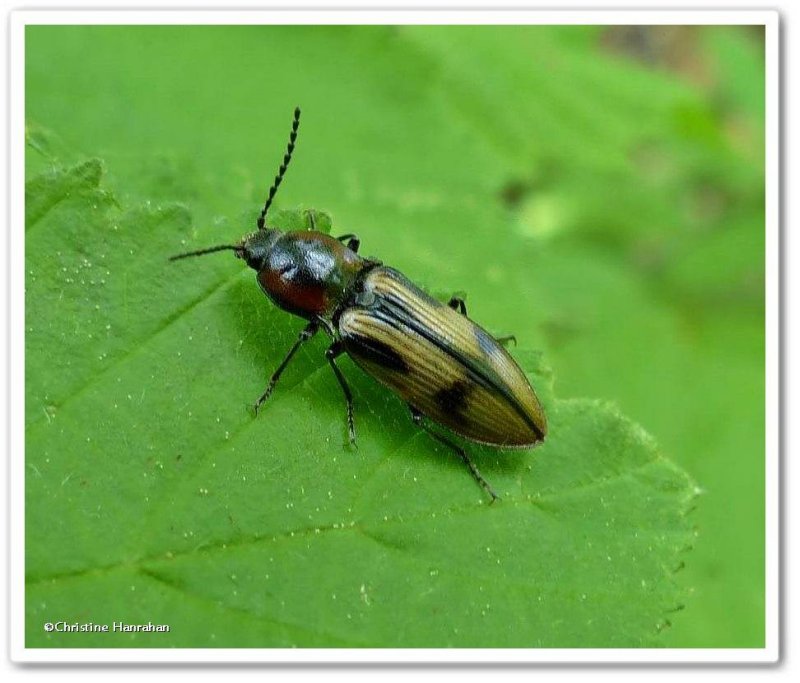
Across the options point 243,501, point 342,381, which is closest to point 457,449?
point 342,381

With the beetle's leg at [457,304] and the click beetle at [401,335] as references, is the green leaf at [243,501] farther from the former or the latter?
the beetle's leg at [457,304]

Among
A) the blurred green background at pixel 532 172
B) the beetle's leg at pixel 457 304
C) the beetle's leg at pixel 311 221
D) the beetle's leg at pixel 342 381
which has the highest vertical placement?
the blurred green background at pixel 532 172

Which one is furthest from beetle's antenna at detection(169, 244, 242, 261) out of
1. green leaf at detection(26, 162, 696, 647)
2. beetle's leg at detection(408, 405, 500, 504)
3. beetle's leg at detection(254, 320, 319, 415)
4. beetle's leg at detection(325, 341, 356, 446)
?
beetle's leg at detection(408, 405, 500, 504)

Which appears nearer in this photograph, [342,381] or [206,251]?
[206,251]

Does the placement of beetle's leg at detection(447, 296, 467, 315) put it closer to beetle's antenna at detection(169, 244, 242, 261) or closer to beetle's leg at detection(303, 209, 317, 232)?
beetle's leg at detection(303, 209, 317, 232)

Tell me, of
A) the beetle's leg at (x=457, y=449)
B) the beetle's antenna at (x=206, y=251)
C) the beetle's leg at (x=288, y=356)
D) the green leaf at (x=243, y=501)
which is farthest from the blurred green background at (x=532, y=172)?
the beetle's leg at (x=457, y=449)

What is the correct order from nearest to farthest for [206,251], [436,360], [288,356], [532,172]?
1. [206,251]
2. [288,356]
3. [436,360]
4. [532,172]

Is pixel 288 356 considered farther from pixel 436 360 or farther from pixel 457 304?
pixel 457 304

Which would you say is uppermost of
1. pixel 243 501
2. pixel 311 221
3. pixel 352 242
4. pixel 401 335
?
pixel 352 242
